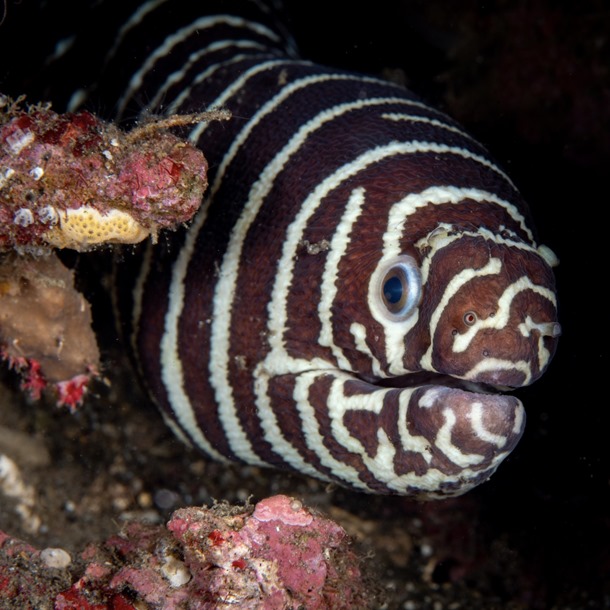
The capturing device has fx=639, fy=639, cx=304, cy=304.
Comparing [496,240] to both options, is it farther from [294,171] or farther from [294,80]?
[294,80]

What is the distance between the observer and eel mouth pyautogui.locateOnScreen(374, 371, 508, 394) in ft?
8.72

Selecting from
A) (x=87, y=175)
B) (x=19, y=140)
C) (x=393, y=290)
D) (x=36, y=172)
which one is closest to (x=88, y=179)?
(x=87, y=175)

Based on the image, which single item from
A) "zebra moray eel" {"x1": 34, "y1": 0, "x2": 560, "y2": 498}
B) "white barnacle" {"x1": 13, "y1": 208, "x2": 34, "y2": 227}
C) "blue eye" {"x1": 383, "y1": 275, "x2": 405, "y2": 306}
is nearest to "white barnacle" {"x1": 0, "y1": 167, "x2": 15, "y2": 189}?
"white barnacle" {"x1": 13, "y1": 208, "x2": 34, "y2": 227}

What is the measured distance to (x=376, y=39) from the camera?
5.25 metres

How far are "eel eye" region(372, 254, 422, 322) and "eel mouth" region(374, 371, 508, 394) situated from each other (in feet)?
1.12

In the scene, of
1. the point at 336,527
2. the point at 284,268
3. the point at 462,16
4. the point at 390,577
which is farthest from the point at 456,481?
the point at 462,16

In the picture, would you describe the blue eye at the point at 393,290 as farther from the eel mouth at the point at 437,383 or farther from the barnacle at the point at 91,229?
the barnacle at the point at 91,229

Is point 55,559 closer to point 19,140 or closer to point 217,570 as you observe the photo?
point 217,570

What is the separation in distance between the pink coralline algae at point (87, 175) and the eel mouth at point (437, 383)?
1.16 m

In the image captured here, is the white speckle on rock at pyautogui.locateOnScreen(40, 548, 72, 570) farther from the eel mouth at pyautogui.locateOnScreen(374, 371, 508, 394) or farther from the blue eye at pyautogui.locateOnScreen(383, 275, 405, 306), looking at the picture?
the blue eye at pyautogui.locateOnScreen(383, 275, 405, 306)

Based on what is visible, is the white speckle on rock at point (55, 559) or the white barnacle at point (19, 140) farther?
the white speckle on rock at point (55, 559)

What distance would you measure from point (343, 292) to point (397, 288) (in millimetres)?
258

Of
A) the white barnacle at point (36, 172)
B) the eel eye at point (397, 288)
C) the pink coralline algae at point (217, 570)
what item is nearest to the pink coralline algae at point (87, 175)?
the white barnacle at point (36, 172)

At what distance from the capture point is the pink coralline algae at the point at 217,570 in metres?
2.20
